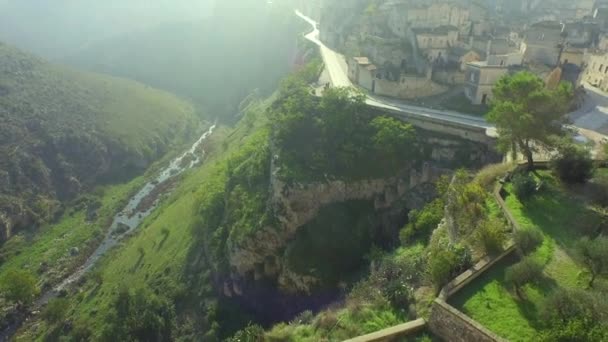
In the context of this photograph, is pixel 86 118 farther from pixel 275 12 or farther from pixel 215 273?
pixel 275 12

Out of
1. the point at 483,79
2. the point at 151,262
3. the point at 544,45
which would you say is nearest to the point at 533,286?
the point at 483,79

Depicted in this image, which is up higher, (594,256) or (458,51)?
(458,51)

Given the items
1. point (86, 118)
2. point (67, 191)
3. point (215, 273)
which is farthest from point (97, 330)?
point (86, 118)

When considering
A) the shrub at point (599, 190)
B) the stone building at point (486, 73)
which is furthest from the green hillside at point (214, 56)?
the shrub at point (599, 190)

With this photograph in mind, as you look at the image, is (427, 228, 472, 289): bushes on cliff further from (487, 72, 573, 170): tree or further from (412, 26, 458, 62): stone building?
(412, 26, 458, 62): stone building

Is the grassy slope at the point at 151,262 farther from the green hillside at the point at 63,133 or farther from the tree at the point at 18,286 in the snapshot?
the green hillside at the point at 63,133

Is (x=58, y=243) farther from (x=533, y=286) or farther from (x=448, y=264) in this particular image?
(x=533, y=286)

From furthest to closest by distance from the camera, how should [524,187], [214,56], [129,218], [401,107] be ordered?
1. [214,56]
2. [129,218]
3. [401,107]
4. [524,187]
